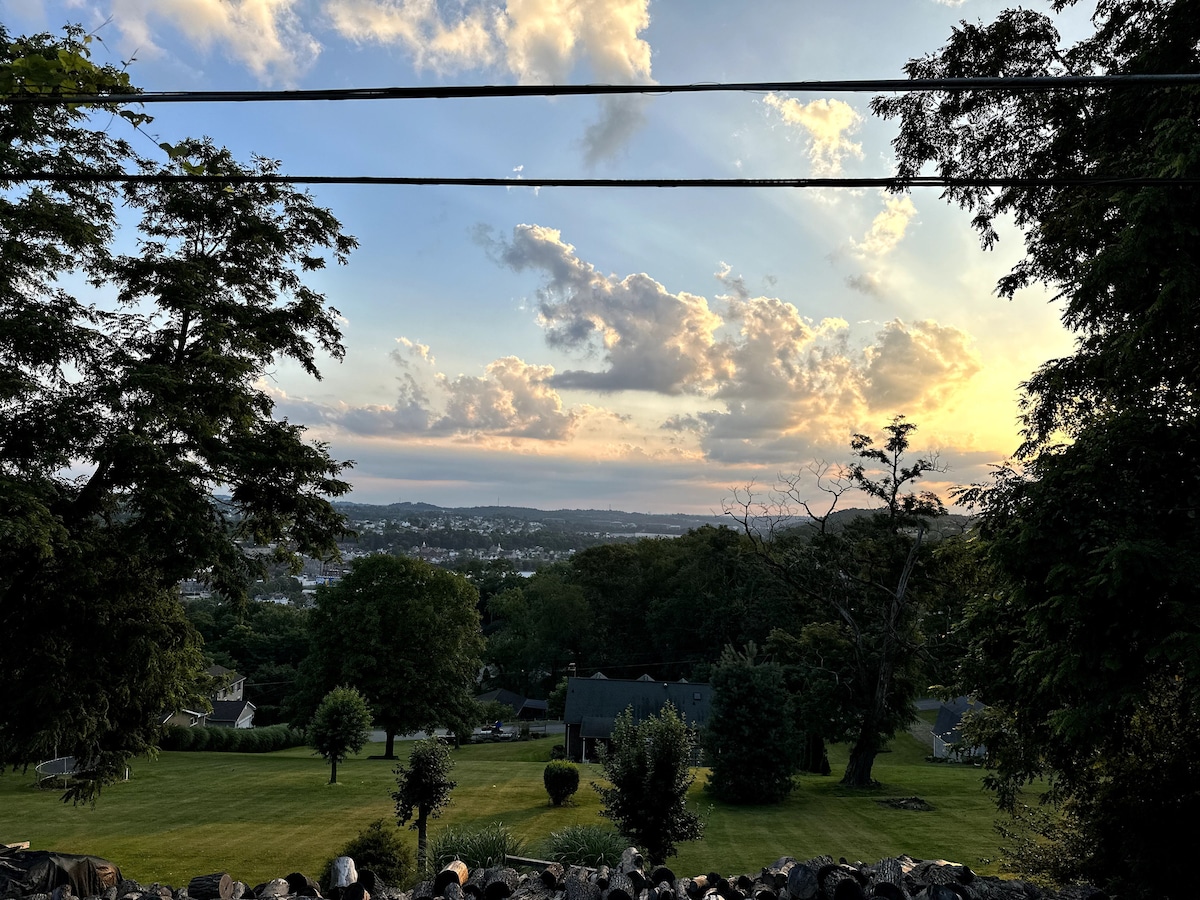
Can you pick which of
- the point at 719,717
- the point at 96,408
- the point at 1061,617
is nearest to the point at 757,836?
the point at 719,717

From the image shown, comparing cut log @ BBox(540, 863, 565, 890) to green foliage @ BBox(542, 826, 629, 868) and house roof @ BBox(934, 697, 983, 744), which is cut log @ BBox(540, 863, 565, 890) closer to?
green foliage @ BBox(542, 826, 629, 868)

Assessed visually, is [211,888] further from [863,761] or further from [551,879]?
[863,761]

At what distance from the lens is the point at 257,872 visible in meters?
16.2

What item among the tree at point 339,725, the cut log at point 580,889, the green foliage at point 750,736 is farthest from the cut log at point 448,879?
the tree at point 339,725

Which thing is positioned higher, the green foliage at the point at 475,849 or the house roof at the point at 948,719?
the green foliage at the point at 475,849

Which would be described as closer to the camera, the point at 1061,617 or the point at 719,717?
the point at 1061,617

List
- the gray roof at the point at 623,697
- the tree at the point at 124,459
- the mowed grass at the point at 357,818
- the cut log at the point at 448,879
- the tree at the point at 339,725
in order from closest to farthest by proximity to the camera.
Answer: the cut log at the point at 448,879 < the tree at the point at 124,459 < the mowed grass at the point at 357,818 < the tree at the point at 339,725 < the gray roof at the point at 623,697

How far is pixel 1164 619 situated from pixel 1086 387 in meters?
3.62

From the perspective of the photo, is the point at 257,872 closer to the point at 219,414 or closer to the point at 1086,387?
the point at 219,414

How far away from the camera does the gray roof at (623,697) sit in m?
37.9

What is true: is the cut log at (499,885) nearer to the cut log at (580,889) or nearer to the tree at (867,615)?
the cut log at (580,889)

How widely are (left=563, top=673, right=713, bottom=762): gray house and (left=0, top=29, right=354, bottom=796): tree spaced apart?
27.7 m

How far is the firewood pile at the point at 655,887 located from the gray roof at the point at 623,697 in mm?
31870

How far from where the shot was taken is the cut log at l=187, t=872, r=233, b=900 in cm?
619
